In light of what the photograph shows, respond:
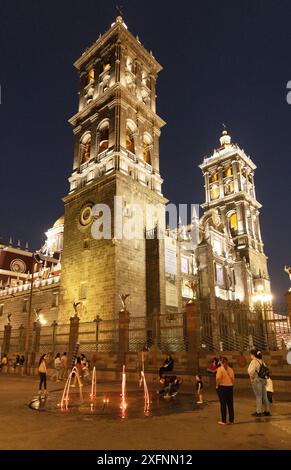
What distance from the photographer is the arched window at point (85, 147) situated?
119ft

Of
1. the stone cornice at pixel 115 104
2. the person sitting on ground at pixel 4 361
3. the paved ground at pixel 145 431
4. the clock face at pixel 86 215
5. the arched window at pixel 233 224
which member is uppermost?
the stone cornice at pixel 115 104

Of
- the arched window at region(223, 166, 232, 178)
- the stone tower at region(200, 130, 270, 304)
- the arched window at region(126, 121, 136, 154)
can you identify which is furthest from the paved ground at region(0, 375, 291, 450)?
the arched window at region(223, 166, 232, 178)

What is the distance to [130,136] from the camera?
35.2 metres

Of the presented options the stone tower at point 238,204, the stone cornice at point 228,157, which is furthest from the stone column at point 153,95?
the stone cornice at point 228,157

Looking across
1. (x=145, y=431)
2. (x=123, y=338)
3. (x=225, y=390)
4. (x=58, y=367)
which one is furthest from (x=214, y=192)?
(x=145, y=431)

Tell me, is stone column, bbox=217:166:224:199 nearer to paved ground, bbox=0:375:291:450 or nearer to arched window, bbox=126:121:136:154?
arched window, bbox=126:121:136:154

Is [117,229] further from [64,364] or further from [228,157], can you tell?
[228,157]

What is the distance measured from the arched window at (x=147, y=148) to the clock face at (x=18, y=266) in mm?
29990

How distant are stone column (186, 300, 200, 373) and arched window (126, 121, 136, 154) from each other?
21.3 m

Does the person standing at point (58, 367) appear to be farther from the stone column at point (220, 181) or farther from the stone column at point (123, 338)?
the stone column at point (220, 181)

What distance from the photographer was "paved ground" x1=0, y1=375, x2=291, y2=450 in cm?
610

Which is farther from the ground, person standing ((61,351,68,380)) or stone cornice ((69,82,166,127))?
stone cornice ((69,82,166,127))

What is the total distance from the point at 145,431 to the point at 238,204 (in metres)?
51.5

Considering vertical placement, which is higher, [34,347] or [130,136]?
[130,136]
